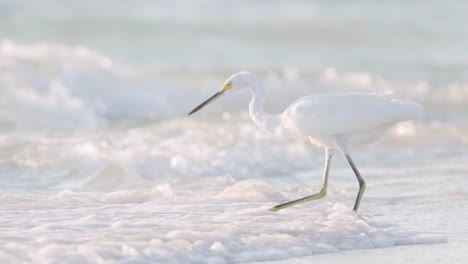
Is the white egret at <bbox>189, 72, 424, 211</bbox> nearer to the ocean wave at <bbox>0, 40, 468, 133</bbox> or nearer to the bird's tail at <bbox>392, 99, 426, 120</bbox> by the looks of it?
the bird's tail at <bbox>392, 99, 426, 120</bbox>

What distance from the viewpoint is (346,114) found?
6.55 meters

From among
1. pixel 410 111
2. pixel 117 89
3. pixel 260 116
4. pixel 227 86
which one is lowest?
pixel 410 111

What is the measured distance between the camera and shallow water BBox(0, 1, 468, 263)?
6.06 m

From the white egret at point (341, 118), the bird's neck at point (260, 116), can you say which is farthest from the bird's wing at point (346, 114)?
the bird's neck at point (260, 116)

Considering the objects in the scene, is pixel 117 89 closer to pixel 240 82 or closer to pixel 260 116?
pixel 240 82

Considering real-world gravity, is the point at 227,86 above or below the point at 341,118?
above

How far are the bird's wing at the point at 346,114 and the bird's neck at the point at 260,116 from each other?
22 centimetres

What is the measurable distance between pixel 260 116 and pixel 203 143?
281cm

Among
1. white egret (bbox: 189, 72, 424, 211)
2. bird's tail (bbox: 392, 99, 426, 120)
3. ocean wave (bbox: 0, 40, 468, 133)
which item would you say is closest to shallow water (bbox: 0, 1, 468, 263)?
ocean wave (bbox: 0, 40, 468, 133)

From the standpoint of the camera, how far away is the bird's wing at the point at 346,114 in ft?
21.4

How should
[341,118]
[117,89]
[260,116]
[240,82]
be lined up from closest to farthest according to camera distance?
[341,118] → [260,116] → [240,82] → [117,89]

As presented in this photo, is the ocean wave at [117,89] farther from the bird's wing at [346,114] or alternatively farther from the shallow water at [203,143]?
the bird's wing at [346,114]

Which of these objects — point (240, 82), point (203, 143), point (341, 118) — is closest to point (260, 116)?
point (240, 82)

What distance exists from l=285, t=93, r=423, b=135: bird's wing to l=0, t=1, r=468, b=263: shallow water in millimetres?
527
